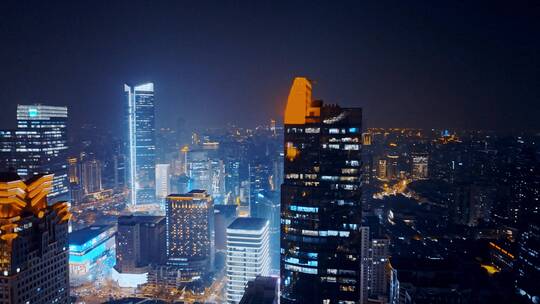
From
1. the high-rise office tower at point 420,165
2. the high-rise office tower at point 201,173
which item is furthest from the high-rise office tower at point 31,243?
the high-rise office tower at point 201,173

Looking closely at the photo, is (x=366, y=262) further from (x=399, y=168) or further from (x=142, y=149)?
(x=142, y=149)

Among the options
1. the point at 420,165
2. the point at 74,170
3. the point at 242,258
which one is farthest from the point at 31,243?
the point at 74,170

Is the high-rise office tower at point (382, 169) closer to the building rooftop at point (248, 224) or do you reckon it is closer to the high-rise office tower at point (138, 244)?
the building rooftop at point (248, 224)

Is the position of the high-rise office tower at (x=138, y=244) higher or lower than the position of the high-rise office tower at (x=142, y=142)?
lower

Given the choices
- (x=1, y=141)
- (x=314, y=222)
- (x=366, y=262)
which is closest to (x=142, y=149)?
(x=1, y=141)

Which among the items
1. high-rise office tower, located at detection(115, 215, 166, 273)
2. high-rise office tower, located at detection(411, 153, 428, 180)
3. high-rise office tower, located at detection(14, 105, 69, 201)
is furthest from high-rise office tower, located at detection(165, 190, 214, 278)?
high-rise office tower, located at detection(411, 153, 428, 180)

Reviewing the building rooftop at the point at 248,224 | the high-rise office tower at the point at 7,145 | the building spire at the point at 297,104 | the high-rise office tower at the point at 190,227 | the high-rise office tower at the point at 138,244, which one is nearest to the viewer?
the building spire at the point at 297,104
